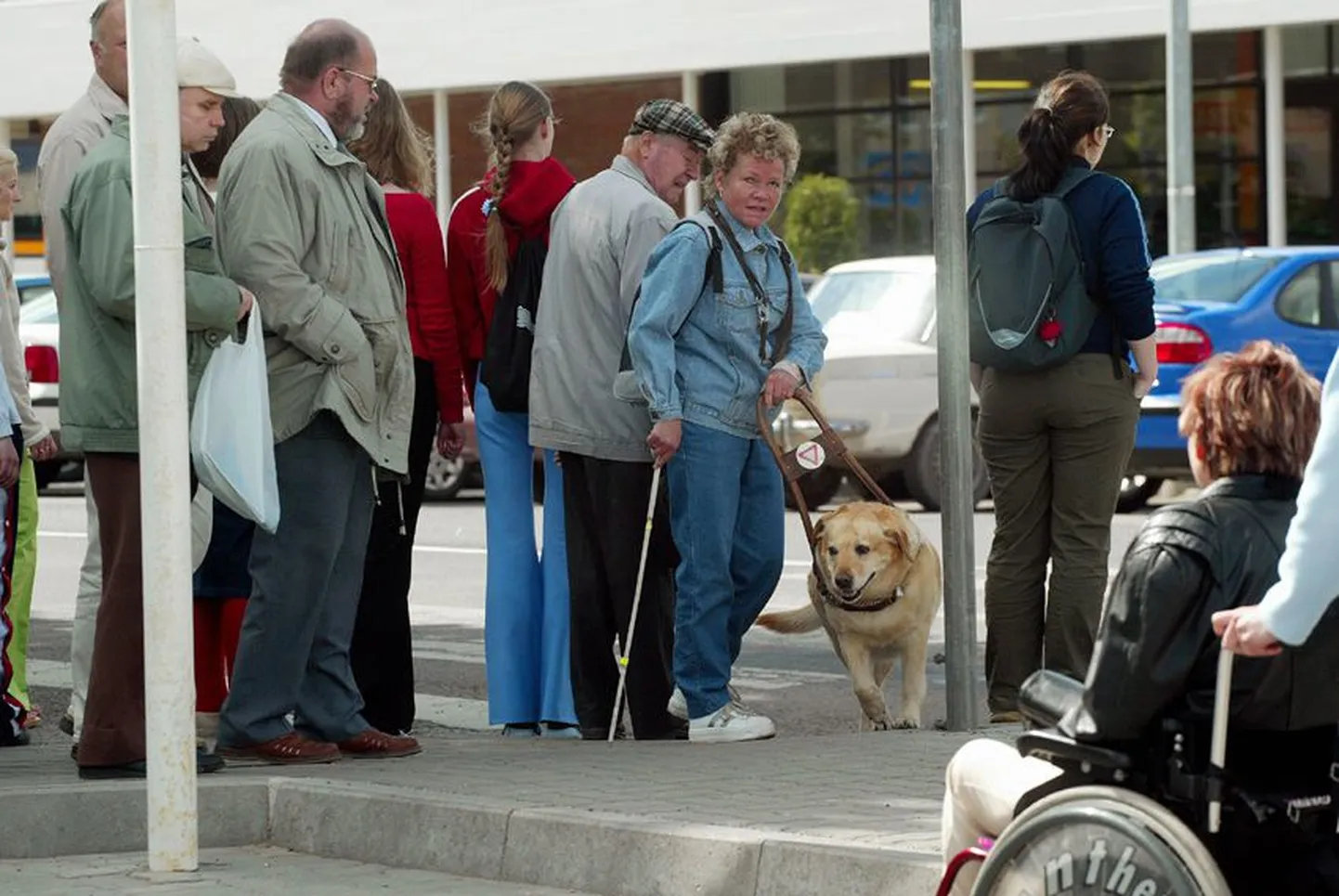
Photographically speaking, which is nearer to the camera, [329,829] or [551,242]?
[329,829]

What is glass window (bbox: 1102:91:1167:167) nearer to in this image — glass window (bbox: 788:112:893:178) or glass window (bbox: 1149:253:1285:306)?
glass window (bbox: 788:112:893:178)

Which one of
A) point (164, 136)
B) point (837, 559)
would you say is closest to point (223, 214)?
point (164, 136)

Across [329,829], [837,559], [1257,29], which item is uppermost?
[1257,29]

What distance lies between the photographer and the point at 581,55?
3294cm

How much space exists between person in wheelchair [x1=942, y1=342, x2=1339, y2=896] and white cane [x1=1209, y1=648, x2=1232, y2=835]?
2cm

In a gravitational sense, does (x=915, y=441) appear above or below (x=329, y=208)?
below

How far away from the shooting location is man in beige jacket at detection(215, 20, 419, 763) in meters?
7.26

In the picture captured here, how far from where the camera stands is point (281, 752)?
24.2 ft

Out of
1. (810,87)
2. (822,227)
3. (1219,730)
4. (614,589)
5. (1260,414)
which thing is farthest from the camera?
(810,87)

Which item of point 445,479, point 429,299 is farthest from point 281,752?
point 445,479

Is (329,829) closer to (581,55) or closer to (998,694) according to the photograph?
(998,694)

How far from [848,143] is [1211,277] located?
14.9 metres

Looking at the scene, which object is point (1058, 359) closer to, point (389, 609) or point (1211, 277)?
point (389, 609)

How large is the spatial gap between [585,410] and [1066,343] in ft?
4.81
